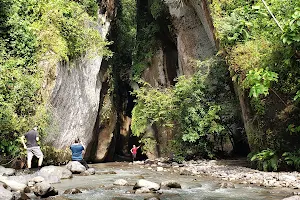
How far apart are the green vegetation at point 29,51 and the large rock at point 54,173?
150cm

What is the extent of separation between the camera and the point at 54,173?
34.0 feet

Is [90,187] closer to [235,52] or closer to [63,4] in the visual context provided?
[235,52]

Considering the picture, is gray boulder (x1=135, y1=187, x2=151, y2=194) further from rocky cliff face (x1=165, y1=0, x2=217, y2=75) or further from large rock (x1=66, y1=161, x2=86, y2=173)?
rocky cliff face (x1=165, y1=0, x2=217, y2=75)

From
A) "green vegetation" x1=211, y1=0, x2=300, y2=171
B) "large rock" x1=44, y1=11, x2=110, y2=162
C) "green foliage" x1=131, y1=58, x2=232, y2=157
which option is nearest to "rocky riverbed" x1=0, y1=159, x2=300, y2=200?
"green vegetation" x1=211, y1=0, x2=300, y2=171

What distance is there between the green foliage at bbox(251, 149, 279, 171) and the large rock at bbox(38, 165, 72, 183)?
18.6 ft

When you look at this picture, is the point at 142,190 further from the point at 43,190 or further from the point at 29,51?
the point at 29,51

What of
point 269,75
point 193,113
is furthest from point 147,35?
point 269,75

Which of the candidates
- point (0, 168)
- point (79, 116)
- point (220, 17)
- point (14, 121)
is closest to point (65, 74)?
point (79, 116)

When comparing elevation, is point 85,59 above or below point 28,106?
above

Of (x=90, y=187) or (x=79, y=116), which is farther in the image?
(x=79, y=116)

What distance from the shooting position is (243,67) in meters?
11.7

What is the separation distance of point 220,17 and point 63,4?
6.58 metres

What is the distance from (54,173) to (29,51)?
484 centimetres

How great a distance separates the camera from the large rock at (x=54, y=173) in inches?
376
